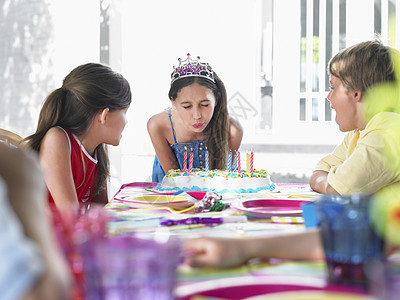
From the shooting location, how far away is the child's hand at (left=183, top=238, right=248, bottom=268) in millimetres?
490

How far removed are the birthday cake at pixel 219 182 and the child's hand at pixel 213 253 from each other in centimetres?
95

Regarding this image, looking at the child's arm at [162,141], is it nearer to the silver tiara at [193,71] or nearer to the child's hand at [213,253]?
the silver tiara at [193,71]

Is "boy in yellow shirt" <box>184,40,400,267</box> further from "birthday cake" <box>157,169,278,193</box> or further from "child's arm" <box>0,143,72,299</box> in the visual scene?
"child's arm" <box>0,143,72,299</box>

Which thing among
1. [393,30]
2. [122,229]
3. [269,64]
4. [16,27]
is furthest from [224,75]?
[122,229]

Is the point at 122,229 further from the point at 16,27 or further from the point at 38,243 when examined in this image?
the point at 16,27

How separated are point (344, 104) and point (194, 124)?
0.81m

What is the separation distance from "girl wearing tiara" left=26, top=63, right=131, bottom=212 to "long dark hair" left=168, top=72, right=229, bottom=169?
0.54 meters

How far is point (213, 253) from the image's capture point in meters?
0.49

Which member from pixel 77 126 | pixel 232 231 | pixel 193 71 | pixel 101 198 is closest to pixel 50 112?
pixel 77 126

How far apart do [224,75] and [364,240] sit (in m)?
3.66

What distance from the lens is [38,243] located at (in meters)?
Answer: 0.28

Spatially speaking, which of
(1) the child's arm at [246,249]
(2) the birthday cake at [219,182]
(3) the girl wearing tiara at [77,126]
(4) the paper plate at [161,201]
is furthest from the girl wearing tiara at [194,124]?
(1) the child's arm at [246,249]

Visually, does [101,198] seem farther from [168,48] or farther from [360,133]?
[168,48]

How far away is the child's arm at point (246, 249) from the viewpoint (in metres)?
0.49
